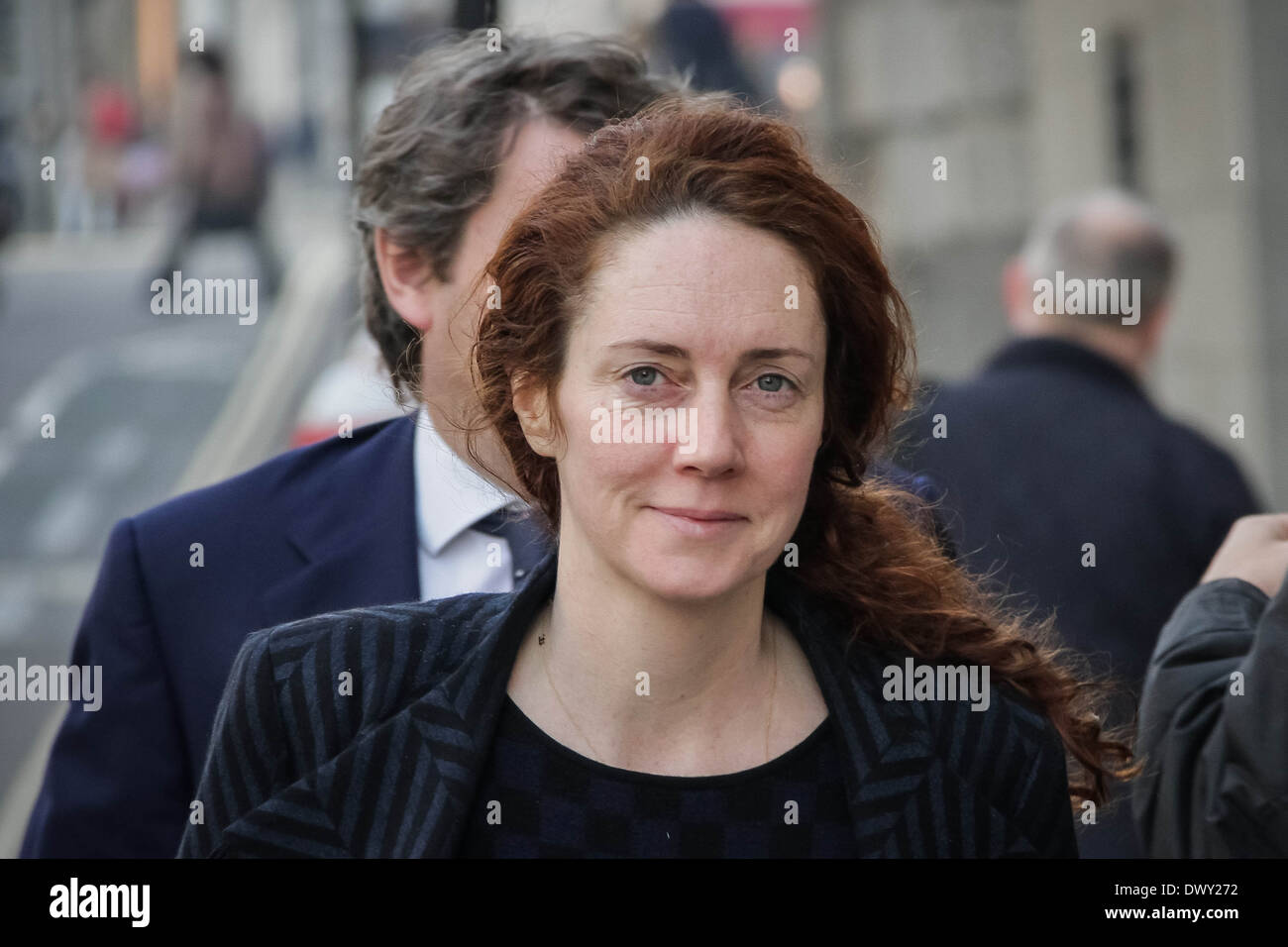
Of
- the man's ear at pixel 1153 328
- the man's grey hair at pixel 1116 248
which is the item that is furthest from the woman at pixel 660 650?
the man's grey hair at pixel 1116 248

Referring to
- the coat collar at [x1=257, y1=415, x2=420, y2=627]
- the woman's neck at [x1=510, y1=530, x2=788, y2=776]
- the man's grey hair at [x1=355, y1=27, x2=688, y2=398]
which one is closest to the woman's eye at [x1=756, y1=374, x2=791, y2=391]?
the woman's neck at [x1=510, y1=530, x2=788, y2=776]

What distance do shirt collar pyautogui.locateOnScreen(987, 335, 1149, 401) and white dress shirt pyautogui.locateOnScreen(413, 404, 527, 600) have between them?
263 cm

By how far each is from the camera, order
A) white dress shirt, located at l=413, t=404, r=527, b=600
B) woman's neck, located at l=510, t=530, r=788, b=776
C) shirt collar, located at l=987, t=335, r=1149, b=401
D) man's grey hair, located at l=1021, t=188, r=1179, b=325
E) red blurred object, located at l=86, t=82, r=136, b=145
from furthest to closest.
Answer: red blurred object, located at l=86, t=82, r=136, b=145
man's grey hair, located at l=1021, t=188, r=1179, b=325
shirt collar, located at l=987, t=335, r=1149, b=401
white dress shirt, located at l=413, t=404, r=527, b=600
woman's neck, located at l=510, t=530, r=788, b=776

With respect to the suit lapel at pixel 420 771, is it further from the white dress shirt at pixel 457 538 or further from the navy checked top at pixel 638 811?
the white dress shirt at pixel 457 538

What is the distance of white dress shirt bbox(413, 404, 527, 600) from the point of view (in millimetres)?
3139

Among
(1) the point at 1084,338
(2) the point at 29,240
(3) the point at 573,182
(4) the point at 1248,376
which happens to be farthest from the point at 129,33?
(3) the point at 573,182

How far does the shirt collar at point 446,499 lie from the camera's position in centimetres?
316

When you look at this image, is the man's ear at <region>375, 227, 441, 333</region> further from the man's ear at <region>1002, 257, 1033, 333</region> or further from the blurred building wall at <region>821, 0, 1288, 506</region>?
the blurred building wall at <region>821, 0, 1288, 506</region>

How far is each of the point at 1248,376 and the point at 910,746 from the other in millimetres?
8059

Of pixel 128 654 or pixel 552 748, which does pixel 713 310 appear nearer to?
pixel 552 748

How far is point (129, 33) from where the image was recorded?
2978 cm

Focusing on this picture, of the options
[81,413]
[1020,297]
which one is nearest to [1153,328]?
[1020,297]

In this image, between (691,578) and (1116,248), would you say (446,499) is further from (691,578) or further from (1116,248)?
(1116,248)

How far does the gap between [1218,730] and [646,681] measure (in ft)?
2.77
